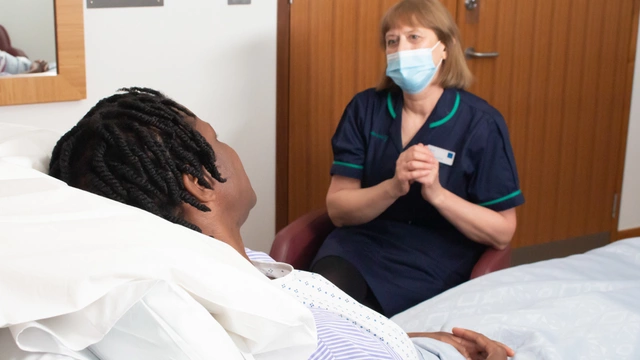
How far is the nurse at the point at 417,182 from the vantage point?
1.92m

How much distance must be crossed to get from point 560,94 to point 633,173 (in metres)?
0.66

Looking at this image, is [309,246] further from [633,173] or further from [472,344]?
[633,173]

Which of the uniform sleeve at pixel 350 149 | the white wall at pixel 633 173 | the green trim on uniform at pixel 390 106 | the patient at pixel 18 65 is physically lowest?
the white wall at pixel 633 173

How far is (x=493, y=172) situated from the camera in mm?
1962

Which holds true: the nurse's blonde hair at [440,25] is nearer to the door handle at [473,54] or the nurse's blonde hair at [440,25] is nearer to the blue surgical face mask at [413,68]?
the blue surgical face mask at [413,68]

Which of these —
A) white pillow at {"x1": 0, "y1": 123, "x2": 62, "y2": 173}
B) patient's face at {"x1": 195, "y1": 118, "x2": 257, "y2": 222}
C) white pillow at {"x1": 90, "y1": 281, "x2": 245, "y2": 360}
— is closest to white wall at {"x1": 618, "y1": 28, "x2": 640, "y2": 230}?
patient's face at {"x1": 195, "y1": 118, "x2": 257, "y2": 222}

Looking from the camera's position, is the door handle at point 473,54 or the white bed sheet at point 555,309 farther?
the door handle at point 473,54

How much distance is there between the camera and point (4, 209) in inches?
31.4

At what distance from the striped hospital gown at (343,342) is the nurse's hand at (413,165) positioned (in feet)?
2.52

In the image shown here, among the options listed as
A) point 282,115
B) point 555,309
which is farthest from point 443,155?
point 282,115

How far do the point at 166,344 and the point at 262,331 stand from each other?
4.2 inches

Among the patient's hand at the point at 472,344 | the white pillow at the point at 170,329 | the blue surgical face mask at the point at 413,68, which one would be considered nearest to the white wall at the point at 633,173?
the blue surgical face mask at the point at 413,68

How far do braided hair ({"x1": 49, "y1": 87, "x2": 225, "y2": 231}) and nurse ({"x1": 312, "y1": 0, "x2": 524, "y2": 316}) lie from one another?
3.00 feet

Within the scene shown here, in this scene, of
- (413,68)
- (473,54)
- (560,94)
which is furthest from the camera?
(560,94)
